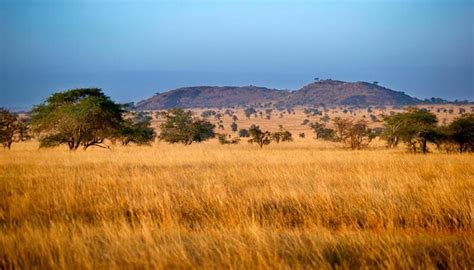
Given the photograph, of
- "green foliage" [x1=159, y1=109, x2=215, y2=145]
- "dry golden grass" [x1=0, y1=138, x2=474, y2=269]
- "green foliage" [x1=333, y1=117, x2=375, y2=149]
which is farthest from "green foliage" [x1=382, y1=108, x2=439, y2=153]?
"dry golden grass" [x1=0, y1=138, x2=474, y2=269]

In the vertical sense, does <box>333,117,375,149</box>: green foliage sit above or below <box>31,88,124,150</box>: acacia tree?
below

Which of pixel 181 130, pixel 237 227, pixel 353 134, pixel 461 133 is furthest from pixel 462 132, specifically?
pixel 237 227

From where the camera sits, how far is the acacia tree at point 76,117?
26.9 metres

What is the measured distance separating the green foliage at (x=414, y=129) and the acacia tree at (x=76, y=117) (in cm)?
1884

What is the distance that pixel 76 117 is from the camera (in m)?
26.5

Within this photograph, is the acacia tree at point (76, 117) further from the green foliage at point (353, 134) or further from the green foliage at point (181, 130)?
the green foliage at point (353, 134)

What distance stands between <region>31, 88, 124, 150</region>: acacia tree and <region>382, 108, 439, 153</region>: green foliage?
18835mm

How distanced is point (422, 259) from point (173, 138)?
38.7 metres

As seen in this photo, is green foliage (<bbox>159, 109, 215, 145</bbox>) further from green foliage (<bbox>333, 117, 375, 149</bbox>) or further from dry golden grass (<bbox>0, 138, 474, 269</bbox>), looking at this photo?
dry golden grass (<bbox>0, 138, 474, 269</bbox>)

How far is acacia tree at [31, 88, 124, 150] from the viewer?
2686 centimetres

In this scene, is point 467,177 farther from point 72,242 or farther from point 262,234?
point 72,242

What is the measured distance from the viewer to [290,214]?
7.11m

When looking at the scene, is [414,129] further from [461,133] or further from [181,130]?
[181,130]

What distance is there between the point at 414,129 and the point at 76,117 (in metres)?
21.5
